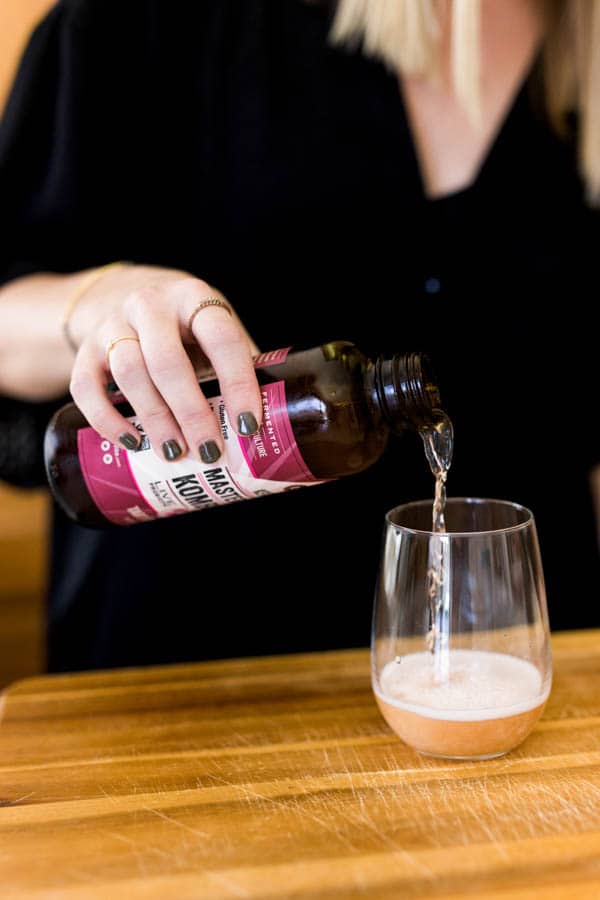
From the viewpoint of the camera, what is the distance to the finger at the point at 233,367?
2.39 feet

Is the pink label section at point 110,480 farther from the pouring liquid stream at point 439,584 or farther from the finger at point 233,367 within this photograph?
the pouring liquid stream at point 439,584

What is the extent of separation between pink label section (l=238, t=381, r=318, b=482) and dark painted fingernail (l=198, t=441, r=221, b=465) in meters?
0.02

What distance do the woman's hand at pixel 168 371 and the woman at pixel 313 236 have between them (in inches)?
10.4

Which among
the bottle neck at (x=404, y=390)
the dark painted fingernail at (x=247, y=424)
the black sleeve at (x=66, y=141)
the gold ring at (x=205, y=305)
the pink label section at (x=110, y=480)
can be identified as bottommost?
the pink label section at (x=110, y=480)

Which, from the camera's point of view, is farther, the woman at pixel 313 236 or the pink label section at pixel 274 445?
the woman at pixel 313 236

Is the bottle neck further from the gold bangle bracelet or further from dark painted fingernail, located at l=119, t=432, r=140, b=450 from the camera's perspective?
the gold bangle bracelet

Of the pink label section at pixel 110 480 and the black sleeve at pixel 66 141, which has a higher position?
the black sleeve at pixel 66 141

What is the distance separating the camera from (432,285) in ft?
3.86

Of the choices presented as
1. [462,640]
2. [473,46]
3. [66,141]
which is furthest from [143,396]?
[473,46]

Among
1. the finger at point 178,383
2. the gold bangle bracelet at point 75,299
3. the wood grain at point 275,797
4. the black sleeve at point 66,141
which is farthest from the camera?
the black sleeve at point 66,141

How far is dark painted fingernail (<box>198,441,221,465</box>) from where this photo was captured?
0.74 m

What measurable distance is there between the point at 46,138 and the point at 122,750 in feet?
2.38

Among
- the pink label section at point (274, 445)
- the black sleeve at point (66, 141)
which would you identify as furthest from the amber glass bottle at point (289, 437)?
the black sleeve at point (66, 141)

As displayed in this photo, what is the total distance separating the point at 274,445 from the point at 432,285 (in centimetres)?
52
